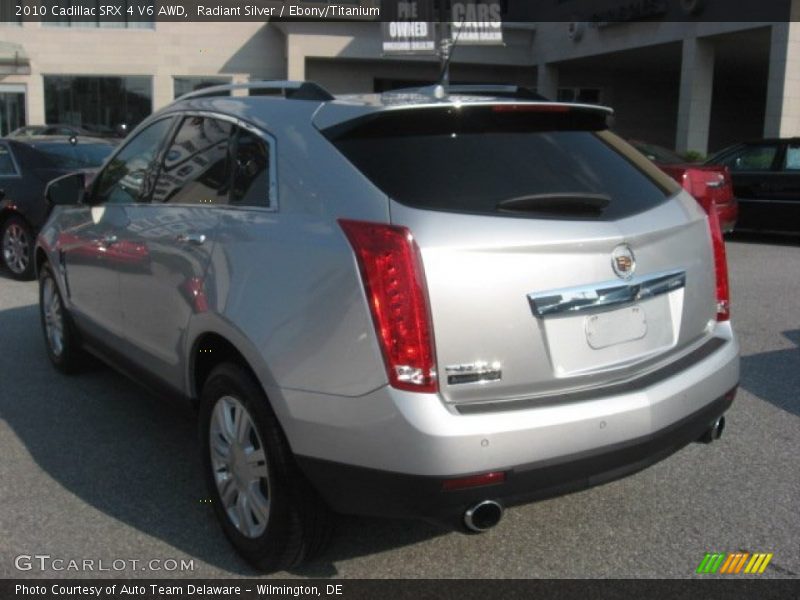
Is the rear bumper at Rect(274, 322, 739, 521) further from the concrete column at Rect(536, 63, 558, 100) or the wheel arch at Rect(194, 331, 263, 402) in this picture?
the concrete column at Rect(536, 63, 558, 100)

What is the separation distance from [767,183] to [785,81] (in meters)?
6.45

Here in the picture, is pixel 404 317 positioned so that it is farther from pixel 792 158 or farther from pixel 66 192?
pixel 792 158

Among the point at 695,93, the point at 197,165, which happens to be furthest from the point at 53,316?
the point at 695,93

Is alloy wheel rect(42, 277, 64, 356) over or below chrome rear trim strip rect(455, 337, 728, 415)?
below

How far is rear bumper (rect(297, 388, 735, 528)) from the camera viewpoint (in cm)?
269

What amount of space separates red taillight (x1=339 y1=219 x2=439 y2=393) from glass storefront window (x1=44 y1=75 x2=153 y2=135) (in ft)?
104

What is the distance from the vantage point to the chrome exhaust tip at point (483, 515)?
2713mm

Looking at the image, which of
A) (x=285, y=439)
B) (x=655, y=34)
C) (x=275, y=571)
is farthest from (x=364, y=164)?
(x=655, y=34)

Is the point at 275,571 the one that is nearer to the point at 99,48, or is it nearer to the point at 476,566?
the point at 476,566

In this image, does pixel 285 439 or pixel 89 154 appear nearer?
pixel 285 439

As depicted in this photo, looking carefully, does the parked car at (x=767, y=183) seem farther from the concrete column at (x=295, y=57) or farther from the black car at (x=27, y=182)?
the concrete column at (x=295, y=57)

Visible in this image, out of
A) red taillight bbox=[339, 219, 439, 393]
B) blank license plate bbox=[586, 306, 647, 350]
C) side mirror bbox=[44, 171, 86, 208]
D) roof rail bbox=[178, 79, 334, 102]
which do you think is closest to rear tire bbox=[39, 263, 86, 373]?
side mirror bbox=[44, 171, 86, 208]
